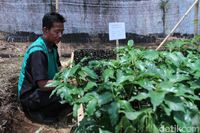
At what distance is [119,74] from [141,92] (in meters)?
0.17

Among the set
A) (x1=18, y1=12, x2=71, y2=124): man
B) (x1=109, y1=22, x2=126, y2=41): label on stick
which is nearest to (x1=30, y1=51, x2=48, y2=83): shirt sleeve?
(x1=18, y1=12, x2=71, y2=124): man

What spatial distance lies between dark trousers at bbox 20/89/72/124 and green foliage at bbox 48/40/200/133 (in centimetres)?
122

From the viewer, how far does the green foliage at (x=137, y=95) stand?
170 centimetres

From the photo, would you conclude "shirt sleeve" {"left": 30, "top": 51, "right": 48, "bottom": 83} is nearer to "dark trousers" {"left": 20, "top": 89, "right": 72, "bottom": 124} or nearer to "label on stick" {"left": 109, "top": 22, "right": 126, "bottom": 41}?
"dark trousers" {"left": 20, "top": 89, "right": 72, "bottom": 124}

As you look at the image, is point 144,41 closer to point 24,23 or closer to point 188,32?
point 188,32

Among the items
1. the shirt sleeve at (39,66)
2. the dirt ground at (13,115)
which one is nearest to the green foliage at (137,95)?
the shirt sleeve at (39,66)

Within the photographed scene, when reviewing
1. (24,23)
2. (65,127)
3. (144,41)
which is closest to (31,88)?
(65,127)

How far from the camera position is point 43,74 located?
3156 millimetres

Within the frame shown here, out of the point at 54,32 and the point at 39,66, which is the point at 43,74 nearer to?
the point at 39,66

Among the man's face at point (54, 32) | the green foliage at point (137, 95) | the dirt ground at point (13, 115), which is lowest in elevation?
the dirt ground at point (13, 115)

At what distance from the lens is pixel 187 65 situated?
6.59ft

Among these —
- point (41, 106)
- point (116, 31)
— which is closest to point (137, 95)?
point (41, 106)

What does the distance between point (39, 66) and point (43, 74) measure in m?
0.08

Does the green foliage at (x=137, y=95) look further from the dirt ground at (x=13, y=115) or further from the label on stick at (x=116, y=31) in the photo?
the label on stick at (x=116, y=31)
